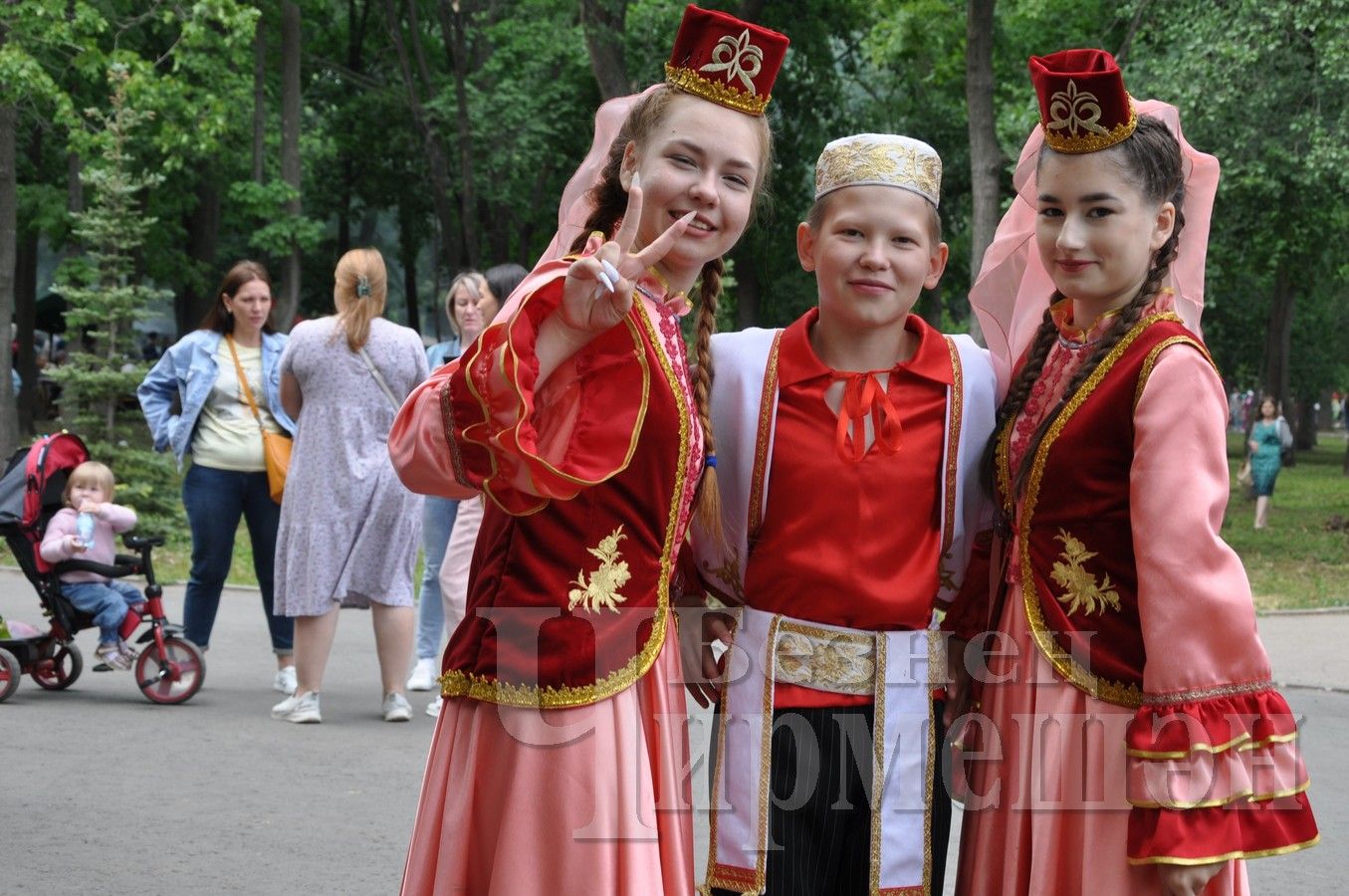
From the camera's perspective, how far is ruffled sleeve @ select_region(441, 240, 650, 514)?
2.71 metres

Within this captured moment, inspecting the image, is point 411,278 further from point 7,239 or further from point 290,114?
point 7,239

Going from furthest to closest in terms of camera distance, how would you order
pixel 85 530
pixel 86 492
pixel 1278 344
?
pixel 1278 344 → pixel 86 492 → pixel 85 530

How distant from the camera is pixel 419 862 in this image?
290 centimetres

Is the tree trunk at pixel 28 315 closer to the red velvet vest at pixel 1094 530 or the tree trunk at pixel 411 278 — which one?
the tree trunk at pixel 411 278

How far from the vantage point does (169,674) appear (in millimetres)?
7672

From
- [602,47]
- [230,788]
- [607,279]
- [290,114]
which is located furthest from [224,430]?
[290,114]

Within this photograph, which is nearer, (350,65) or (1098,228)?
(1098,228)

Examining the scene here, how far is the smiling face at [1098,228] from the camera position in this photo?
Answer: 10.1ft

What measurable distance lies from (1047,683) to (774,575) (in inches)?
22.2

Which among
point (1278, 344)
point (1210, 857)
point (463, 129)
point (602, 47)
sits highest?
point (463, 129)

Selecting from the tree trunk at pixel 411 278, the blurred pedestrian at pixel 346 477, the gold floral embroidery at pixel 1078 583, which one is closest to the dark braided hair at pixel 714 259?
the gold floral embroidery at pixel 1078 583

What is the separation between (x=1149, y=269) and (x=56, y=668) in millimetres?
6443

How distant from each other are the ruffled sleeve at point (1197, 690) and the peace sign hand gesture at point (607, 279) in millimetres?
969

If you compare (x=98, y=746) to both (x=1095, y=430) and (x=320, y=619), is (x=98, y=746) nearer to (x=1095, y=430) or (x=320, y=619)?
(x=320, y=619)
